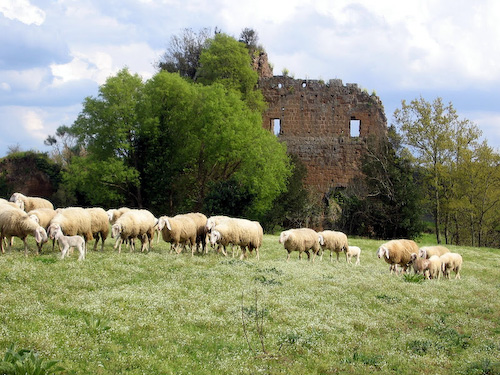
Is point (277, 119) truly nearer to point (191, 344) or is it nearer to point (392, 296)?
point (392, 296)

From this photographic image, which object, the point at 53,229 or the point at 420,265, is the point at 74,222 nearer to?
the point at 53,229

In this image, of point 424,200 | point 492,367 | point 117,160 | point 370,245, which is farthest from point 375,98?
point 492,367

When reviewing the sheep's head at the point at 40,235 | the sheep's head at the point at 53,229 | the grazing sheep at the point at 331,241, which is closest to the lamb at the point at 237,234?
the grazing sheep at the point at 331,241

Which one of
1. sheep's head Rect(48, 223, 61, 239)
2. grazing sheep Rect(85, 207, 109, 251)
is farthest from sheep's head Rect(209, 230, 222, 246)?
sheep's head Rect(48, 223, 61, 239)

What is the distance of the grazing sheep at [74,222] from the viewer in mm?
19234

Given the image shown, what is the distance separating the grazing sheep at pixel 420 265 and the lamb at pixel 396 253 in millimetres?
685

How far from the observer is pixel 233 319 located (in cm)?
1169

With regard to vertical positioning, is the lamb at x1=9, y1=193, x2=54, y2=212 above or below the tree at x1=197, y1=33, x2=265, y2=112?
below

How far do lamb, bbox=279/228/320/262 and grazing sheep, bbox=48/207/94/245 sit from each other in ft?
26.4

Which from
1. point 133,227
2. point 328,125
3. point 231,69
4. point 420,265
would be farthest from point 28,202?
point 328,125

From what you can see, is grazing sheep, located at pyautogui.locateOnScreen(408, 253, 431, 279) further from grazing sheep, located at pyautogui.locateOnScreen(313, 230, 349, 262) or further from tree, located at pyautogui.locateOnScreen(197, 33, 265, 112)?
tree, located at pyautogui.locateOnScreen(197, 33, 265, 112)

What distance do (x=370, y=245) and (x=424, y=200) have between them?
12.4 m

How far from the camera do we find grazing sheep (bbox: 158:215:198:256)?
21.2m

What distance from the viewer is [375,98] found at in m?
51.1
